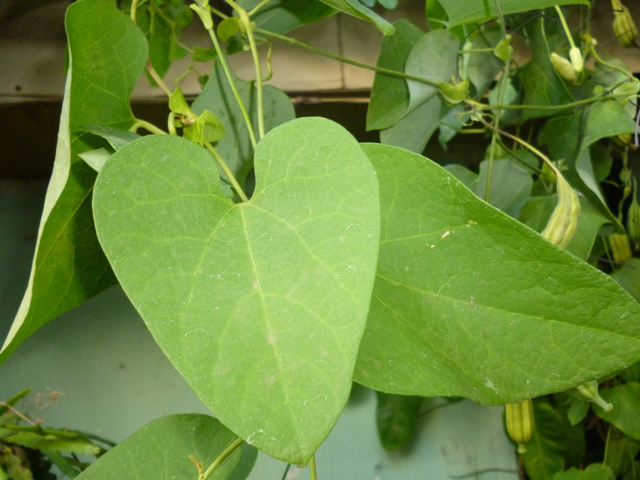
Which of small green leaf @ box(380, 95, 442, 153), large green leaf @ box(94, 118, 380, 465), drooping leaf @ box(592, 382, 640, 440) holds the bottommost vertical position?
drooping leaf @ box(592, 382, 640, 440)

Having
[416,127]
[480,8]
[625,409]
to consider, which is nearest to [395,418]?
[625,409]

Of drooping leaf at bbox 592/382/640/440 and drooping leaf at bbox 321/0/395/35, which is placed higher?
drooping leaf at bbox 321/0/395/35

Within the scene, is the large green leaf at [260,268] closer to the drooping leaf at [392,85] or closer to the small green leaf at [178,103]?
the small green leaf at [178,103]

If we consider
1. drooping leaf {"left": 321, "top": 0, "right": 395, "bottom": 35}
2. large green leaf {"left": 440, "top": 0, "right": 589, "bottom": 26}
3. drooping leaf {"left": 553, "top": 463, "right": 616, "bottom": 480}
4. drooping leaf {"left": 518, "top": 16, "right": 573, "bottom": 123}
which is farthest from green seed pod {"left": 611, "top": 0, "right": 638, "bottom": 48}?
drooping leaf {"left": 553, "top": 463, "right": 616, "bottom": 480}

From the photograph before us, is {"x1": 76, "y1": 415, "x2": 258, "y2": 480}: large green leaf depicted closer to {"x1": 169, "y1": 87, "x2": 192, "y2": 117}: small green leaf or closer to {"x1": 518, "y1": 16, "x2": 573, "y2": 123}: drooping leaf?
{"x1": 169, "y1": 87, "x2": 192, "y2": 117}: small green leaf

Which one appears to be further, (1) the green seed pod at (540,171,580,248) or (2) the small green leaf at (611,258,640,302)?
(2) the small green leaf at (611,258,640,302)

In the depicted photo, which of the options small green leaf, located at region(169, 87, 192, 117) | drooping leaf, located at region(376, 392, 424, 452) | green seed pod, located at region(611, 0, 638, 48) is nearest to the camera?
small green leaf, located at region(169, 87, 192, 117)
